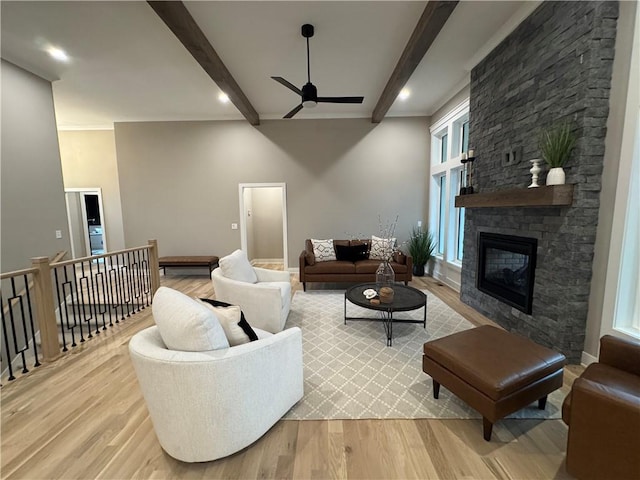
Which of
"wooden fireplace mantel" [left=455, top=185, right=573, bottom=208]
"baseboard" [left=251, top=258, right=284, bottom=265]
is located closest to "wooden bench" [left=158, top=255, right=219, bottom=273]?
"baseboard" [left=251, top=258, right=284, bottom=265]

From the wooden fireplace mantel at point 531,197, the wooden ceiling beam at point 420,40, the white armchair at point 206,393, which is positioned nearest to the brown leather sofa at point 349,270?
the wooden fireplace mantel at point 531,197

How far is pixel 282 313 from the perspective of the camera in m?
2.95

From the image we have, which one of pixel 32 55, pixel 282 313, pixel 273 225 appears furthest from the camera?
pixel 273 225

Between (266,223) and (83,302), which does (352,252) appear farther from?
(83,302)

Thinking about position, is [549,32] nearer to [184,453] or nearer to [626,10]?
[626,10]

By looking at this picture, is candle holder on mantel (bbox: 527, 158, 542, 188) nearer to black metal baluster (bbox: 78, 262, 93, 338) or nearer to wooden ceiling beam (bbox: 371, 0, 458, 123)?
wooden ceiling beam (bbox: 371, 0, 458, 123)

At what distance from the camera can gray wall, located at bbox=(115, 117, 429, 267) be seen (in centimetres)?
586

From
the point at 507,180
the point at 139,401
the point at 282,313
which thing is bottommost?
the point at 139,401

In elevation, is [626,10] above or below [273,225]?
above

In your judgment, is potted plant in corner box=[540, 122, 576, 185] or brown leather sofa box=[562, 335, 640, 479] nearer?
brown leather sofa box=[562, 335, 640, 479]

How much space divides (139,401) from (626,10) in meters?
4.74

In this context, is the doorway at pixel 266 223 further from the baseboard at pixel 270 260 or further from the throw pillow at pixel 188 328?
the throw pillow at pixel 188 328

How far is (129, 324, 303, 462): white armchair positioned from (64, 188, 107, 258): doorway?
21.7ft

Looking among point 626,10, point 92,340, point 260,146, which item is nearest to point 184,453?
point 92,340
